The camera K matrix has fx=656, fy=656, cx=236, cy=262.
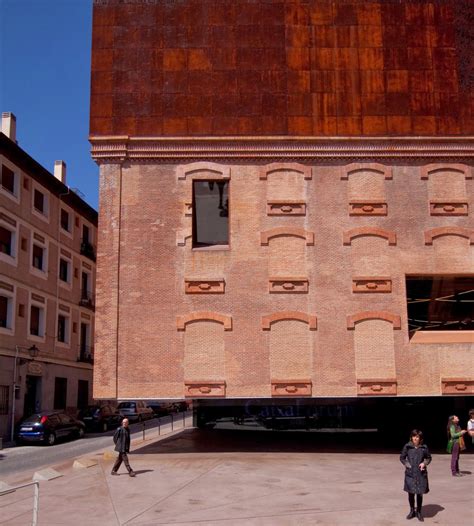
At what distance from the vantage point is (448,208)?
22938mm

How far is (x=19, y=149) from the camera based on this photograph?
3322cm

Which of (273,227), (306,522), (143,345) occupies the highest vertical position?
(273,227)

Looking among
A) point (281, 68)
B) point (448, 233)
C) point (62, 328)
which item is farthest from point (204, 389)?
point (62, 328)

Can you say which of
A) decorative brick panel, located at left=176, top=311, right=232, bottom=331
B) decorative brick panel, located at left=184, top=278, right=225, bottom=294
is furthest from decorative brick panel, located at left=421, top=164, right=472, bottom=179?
decorative brick panel, located at left=176, top=311, right=232, bottom=331

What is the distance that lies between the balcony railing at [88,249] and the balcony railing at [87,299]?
2.34 metres

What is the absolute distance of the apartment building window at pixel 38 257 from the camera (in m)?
36.0

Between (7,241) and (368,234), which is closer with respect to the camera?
(368,234)

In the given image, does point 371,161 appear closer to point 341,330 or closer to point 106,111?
point 341,330

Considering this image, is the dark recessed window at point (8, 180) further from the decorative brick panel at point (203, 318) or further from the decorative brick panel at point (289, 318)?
the decorative brick panel at point (289, 318)

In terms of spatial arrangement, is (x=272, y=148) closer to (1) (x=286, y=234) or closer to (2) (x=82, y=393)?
(1) (x=286, y=234)

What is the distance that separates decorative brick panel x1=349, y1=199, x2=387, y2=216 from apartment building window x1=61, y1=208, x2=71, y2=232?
22.7 meters

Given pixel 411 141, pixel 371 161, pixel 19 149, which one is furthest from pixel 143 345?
pixel 19 149

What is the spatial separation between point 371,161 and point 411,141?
1582 millimetres

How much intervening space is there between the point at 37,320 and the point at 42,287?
1.87m
